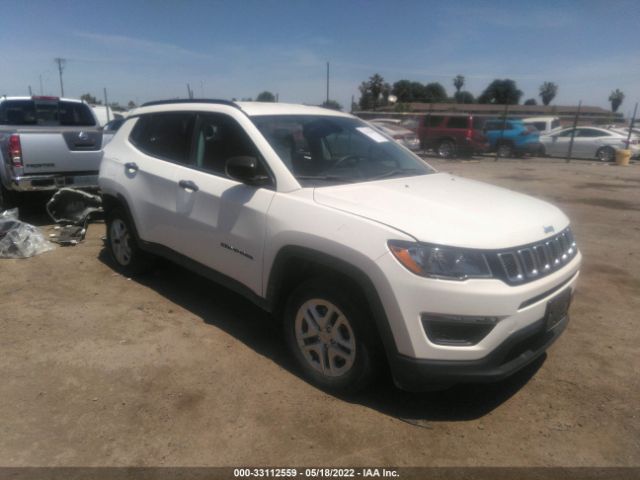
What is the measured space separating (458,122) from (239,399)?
19.5 metres

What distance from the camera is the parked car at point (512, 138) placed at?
21031 millimetres

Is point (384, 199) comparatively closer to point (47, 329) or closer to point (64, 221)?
point (47, 329)

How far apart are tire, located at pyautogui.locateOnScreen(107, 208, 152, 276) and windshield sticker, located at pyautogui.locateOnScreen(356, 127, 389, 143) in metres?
2.37

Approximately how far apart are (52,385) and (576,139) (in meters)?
21.9

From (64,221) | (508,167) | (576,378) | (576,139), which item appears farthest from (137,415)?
(576,139)

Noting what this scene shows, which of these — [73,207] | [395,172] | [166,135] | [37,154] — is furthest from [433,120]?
[395,172]

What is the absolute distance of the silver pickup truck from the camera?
21.1 feet

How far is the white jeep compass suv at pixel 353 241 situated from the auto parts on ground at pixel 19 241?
2237mm

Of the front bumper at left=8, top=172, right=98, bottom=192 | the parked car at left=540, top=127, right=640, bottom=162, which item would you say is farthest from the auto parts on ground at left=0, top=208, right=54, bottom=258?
the parked car at left=540, top=127, right=640, bottom=162

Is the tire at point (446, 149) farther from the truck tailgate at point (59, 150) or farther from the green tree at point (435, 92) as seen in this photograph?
the green tree at point (435, 92)

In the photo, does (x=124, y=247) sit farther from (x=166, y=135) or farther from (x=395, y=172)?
(x=395, y=172)

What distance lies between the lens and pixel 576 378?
11.2 feet

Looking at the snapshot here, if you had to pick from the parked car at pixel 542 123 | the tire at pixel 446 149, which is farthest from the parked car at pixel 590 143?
the tire at pixel 446 149

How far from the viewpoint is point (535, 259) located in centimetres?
279
